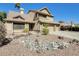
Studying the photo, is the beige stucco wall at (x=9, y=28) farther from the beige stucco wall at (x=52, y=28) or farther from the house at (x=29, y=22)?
the beige stucco wall at (x=52, y=28)

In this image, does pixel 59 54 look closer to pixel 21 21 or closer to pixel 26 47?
pixel 26 47

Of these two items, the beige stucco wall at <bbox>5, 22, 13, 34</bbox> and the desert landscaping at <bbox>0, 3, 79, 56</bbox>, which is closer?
the desert landscaping at <bbox>0, 3, 79, 56</bbox>

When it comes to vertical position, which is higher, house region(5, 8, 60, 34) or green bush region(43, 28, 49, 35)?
house region(5, 8, 60, 34)

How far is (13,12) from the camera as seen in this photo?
18.3 meters

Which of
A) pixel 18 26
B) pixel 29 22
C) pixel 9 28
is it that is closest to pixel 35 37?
pixel 9 28

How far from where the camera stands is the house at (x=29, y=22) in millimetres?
14680

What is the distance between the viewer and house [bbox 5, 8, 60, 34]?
48.2ft

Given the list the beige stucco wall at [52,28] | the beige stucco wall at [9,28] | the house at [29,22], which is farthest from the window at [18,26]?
the beige stucco wall at [52,28]

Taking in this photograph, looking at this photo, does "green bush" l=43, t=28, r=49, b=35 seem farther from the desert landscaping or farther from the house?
the house

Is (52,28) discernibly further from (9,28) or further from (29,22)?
(9,28)

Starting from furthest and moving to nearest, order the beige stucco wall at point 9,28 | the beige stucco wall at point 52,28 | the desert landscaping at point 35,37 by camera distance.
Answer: the beige stucco wall at point 52,28 < the beige stucco wall at point 9,28 < the desert landscaping at point 35,37

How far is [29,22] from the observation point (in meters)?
15.8

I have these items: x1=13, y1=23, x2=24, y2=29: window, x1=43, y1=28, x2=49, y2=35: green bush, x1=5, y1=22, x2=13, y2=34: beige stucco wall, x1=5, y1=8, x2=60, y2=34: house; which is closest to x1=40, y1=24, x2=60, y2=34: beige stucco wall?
x1=5, y1=8, x2=60, y2=34: house

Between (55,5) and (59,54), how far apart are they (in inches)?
179
